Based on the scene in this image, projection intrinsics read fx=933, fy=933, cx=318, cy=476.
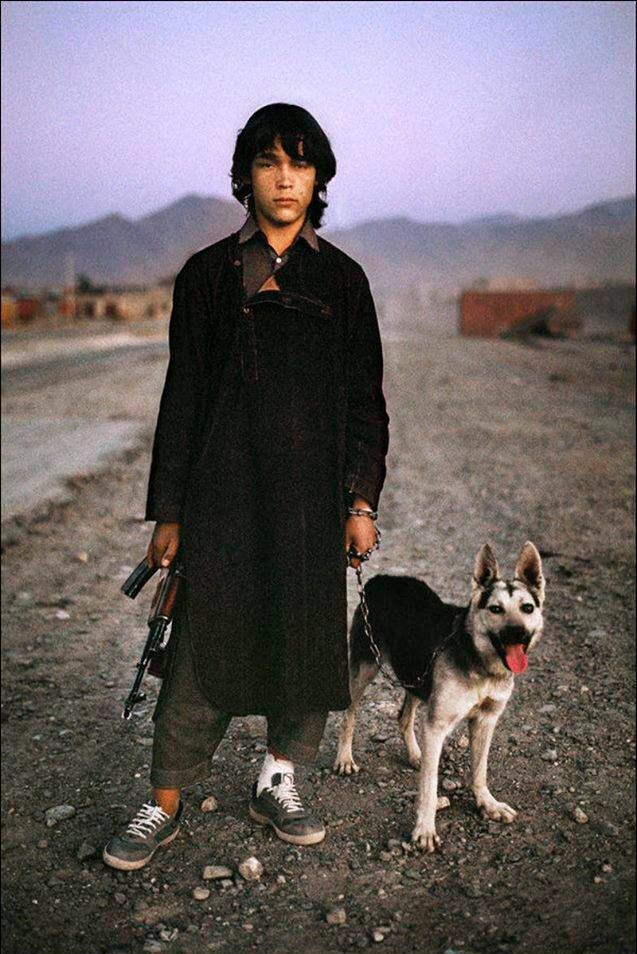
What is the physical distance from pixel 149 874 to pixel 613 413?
12372mm

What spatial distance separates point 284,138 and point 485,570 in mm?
1428

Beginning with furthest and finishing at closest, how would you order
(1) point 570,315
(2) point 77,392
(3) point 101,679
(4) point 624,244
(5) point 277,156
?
(4) point 624,244 < (1) point 570,315 < (2) point 77,392 < (3) point 101,679 < (5) point 277,156

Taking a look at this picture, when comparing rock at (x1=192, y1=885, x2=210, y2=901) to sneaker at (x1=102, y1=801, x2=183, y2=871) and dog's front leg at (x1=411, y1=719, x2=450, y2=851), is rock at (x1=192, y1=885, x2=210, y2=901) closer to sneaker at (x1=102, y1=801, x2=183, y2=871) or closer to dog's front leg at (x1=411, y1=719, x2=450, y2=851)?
sneaker at (x1=102, y1=801, x2=183, y2=871)

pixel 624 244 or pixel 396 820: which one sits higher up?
pixel 624 244

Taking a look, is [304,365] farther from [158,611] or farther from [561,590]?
[561,590]

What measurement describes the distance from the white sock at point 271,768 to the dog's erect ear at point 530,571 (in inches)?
40.3

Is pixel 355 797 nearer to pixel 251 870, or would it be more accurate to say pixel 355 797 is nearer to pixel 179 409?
pixel 251 870

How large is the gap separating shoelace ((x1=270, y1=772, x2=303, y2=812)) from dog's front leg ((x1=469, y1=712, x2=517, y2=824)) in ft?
2.03

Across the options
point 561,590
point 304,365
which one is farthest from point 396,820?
point 561,590

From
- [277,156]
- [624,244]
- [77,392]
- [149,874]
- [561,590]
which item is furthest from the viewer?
[624,244]

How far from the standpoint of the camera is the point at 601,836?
319cm

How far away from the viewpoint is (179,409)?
9.21 feet

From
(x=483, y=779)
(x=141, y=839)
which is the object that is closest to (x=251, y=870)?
(x=141, y=839)

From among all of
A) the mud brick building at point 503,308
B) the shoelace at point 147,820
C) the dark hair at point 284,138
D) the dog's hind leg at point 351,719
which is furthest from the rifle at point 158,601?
the mud brick building at point 503,308
